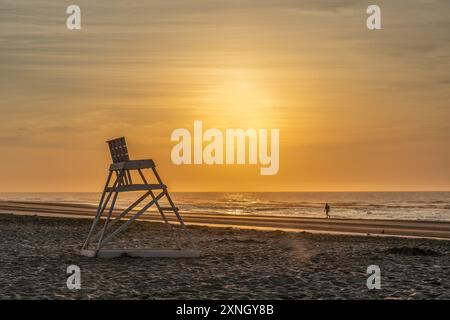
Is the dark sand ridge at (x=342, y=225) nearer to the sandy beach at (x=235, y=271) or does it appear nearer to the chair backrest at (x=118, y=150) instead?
the sandy beach at (x=235, y=271)

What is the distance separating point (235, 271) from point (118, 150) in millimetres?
6272

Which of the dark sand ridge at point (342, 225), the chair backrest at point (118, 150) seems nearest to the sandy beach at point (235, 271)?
the chair backrest at point (118, 150)

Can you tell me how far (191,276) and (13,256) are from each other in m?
7.99

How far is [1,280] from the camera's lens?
1717cm

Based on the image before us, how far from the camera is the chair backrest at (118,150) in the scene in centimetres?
2152

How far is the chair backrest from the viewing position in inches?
847

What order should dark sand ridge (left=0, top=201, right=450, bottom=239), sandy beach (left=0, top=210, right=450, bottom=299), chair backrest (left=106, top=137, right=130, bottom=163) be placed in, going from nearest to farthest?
sandy beach (left=0, top=210, right=450, bottom=299) → chair backrest (left=106, top=137, right=130, bottom=163) → dark sand ridge (left=0, top=201, right=450, bottom=239)

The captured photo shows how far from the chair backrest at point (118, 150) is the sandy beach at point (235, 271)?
3661 mm

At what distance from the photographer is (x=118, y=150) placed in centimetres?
2178

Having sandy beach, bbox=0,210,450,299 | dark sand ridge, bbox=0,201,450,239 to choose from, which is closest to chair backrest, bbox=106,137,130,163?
sandy beach, bbox=0,210,450,299

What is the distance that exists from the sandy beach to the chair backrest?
3661 mm

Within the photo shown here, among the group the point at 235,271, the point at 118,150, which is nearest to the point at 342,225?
the point at 118,150

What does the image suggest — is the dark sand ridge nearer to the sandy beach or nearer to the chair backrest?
the sandy beach
